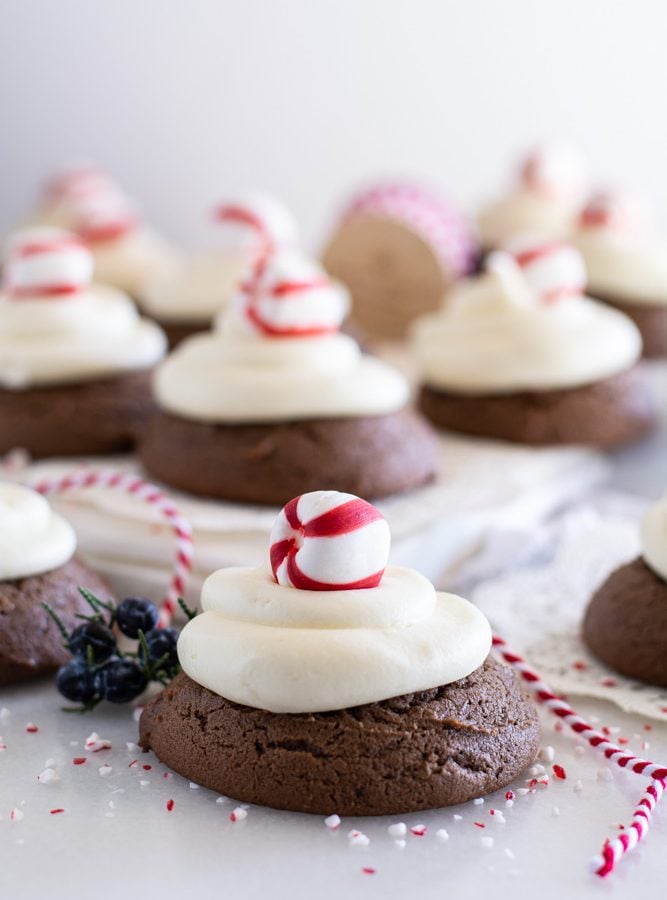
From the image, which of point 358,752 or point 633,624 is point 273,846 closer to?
point 358,752

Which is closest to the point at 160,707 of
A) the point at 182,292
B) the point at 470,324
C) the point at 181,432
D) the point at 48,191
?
the point at 181,432

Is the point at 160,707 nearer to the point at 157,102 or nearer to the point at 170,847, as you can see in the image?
the point at 170,847

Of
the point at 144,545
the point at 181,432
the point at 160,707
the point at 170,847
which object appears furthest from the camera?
the point at 181,432

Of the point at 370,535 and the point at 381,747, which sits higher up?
the point at 370,535

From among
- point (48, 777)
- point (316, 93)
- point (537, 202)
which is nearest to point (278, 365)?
point (48, 777)

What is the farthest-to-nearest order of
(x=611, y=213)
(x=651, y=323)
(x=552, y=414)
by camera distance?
(x=611, y=213), (x=651, y=323), (x=552, y=414)

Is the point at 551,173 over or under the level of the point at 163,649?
over

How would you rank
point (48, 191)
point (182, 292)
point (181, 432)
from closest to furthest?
point (181, 432) < point (182, 292) < point (48, 191)

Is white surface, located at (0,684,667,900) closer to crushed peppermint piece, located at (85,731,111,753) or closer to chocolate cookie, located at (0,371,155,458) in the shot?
crushed peppermint piece, located at (85,731,111,753)
